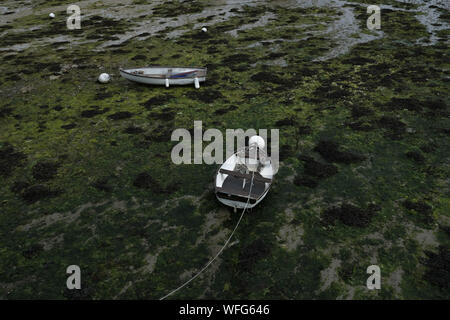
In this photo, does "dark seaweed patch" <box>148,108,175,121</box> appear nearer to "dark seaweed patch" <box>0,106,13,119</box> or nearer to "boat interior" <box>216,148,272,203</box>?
"boat interior" <box>216,148,272,203</box>

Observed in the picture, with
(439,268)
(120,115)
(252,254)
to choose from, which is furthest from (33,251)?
(439,268)

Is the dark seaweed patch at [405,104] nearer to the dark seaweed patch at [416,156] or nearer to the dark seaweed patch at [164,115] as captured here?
the dark seaweed patch at [416,156]

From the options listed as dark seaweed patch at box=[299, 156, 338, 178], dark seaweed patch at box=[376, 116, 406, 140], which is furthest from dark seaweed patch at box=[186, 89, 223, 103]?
dark seaweed patch at box=[376, 116, 406, 140]

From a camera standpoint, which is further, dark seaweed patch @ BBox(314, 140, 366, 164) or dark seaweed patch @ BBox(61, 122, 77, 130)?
dark seaweed patch @ BBox(61, 122, 77, 130)

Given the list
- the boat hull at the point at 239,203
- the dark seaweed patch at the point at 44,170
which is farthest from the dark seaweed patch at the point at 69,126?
the boat hull at the point at 239,203
